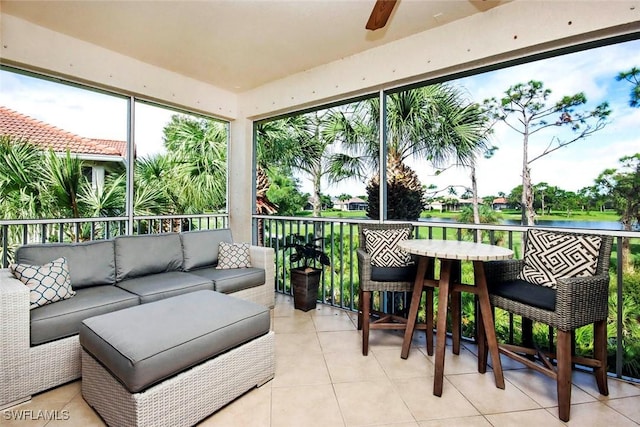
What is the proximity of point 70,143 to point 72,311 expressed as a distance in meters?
2.03

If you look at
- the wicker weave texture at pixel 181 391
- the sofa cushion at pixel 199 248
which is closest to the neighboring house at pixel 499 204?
the wicker weave texture at pixel 181 391

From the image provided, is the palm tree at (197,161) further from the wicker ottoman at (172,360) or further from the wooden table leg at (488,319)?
the wooden table leg at (488,319)

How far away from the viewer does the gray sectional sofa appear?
1788 millimetres

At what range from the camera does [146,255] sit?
291cm

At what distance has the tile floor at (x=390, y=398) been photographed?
1.68m

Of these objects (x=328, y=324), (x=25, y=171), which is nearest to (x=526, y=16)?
(x=328, y=324)

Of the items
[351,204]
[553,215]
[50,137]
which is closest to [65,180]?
Answer: [50,137]

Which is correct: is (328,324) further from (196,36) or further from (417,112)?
(196,36)

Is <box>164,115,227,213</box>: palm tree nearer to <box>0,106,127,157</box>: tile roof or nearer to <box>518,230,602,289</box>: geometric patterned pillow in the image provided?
<box>0,106,127,157</box>: tile roof

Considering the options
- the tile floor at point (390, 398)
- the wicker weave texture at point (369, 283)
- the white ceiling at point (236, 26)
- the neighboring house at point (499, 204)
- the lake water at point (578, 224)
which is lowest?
the tile floor at point (390, 398)

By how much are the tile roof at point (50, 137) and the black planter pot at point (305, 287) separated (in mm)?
2443

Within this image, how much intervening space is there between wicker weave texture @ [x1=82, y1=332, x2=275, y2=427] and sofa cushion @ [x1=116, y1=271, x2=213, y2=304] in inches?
27.6

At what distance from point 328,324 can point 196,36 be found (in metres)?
3.01

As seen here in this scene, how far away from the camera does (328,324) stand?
3.02m
